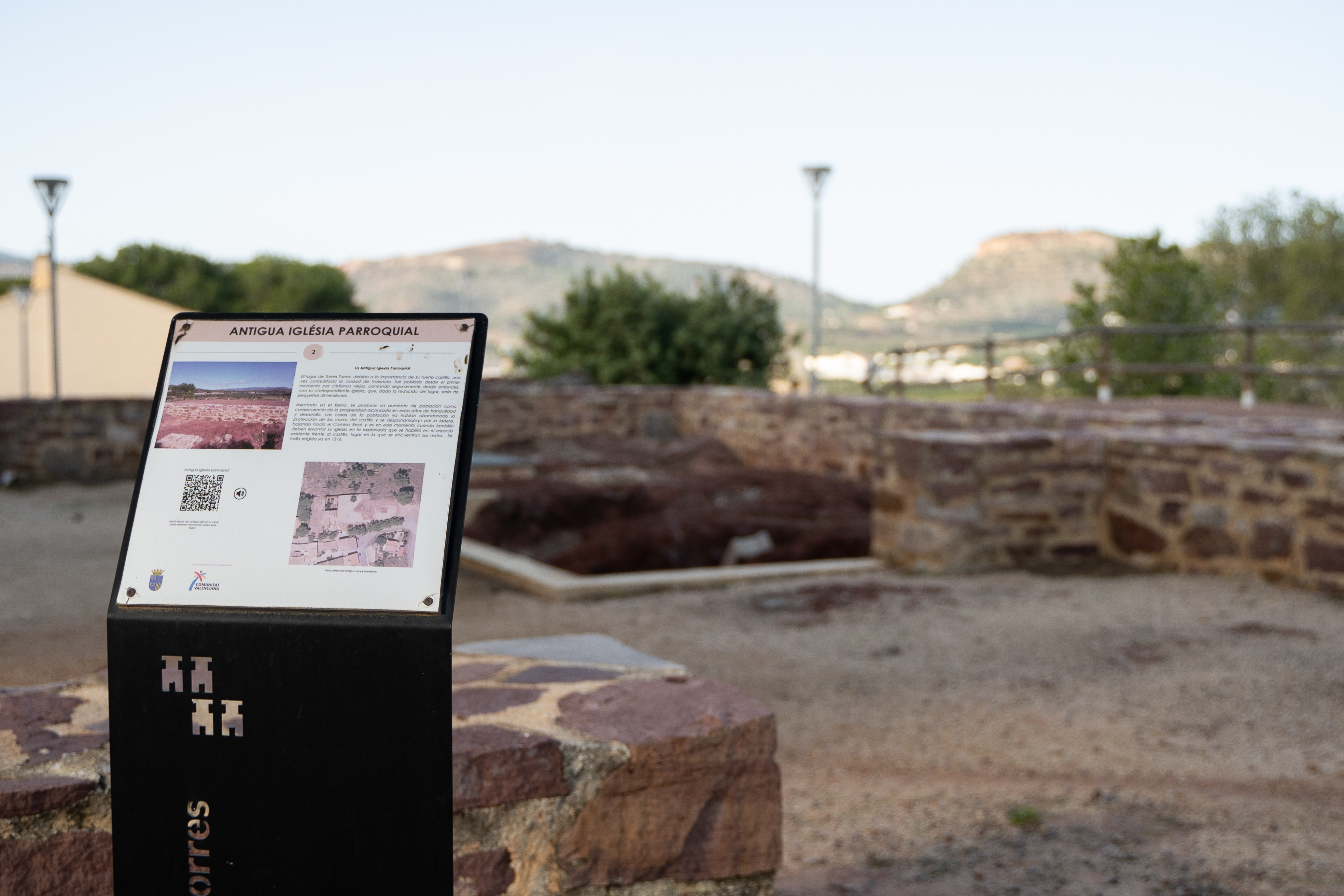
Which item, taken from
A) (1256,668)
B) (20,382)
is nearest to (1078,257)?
(20,382)

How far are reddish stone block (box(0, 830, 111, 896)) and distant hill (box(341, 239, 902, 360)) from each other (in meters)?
70.4

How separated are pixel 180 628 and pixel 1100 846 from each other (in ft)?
7.59

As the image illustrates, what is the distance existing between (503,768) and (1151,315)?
62.6 ft

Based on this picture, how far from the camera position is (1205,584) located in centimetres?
588

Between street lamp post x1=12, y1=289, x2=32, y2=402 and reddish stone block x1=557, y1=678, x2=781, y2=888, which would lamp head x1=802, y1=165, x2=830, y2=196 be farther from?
street lamp post x1=12, y1=289, x2=32, y2=402

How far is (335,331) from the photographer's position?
1697mm

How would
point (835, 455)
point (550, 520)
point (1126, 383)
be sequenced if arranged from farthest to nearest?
point (1126, 383)
point (835, 455)
point (550, 520)

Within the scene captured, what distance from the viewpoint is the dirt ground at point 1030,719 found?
2857 mm

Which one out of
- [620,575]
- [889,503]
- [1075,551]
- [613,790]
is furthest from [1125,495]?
[613,790]

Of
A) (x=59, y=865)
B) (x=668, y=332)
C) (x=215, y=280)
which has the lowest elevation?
(x=59, y=865)

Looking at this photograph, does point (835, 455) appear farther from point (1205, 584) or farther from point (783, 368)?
point (783, 368)

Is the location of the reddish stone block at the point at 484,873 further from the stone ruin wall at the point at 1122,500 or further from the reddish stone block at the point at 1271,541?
the reddish stone block at the point at 1271,541

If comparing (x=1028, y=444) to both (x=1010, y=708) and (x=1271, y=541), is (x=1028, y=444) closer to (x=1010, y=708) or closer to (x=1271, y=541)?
(x=1271, y=541)

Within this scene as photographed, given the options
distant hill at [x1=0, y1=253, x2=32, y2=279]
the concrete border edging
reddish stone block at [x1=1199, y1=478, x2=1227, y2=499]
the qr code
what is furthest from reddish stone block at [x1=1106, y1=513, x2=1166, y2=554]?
distant hill at [x1=0, y1=253, x2=32, y2=279]
